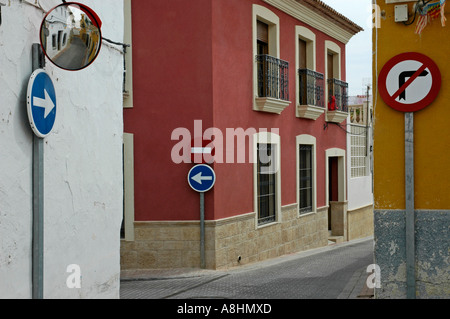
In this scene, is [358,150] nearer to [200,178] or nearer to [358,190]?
[358,190]

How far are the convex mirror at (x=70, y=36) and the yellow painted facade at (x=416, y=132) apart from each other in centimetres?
271

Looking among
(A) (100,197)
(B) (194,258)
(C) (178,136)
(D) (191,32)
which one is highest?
(D) (191,32)

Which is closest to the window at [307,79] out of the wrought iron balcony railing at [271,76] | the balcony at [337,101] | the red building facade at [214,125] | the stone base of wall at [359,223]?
the red building facade at [214,125]

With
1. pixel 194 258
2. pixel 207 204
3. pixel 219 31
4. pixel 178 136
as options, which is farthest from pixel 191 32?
pixel 194 258

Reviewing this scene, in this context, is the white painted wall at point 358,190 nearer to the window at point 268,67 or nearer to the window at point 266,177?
the window at point 266,177

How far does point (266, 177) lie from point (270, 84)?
2.21 m

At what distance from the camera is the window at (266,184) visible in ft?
49.4

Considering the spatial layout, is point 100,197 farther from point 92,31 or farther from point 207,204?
point 207,204

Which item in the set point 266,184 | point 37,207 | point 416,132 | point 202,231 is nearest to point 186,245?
point 202,231

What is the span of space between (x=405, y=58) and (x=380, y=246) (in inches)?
69.9

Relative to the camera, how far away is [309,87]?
17328 millimetres
